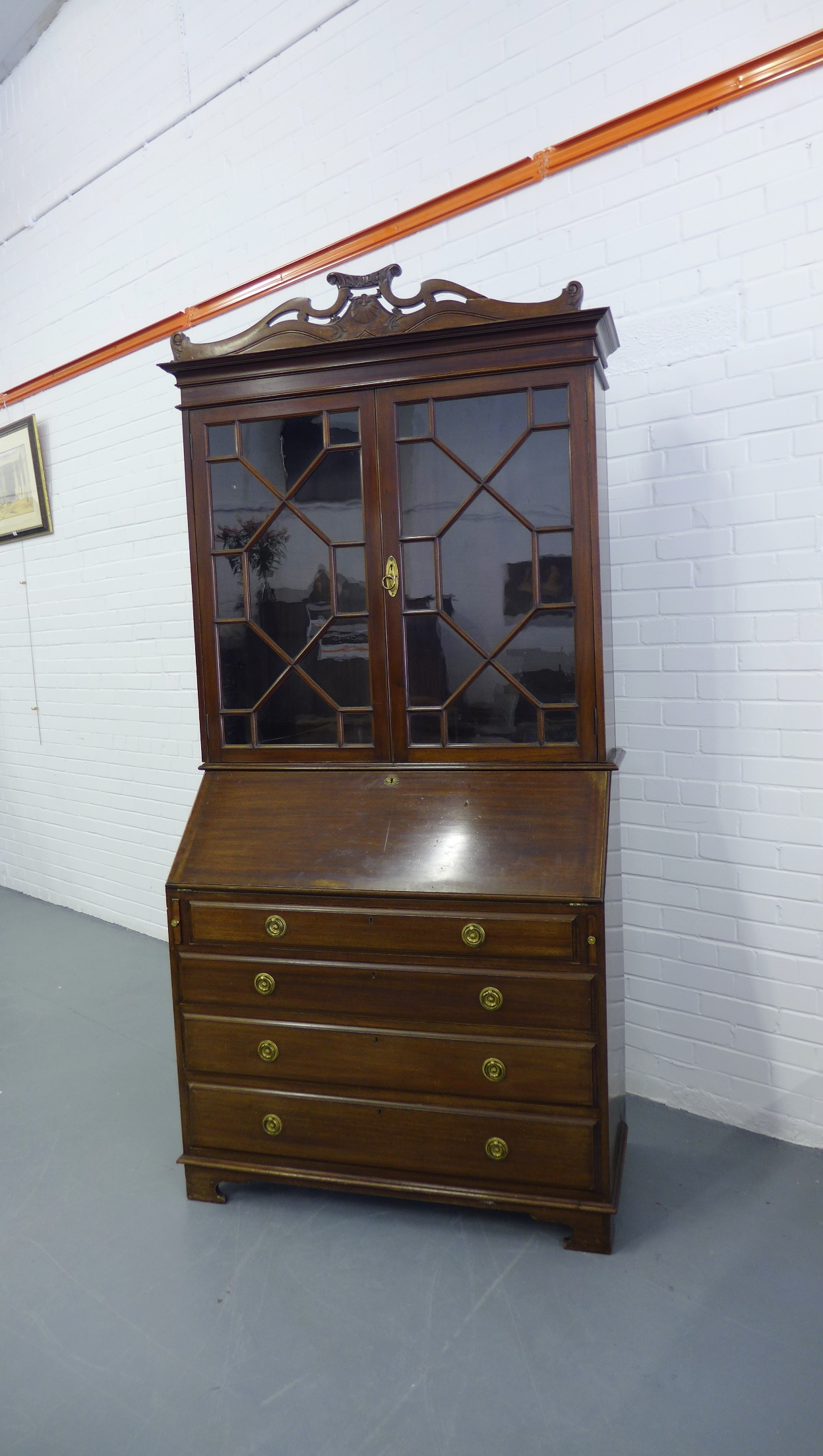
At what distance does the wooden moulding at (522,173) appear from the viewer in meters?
2.13

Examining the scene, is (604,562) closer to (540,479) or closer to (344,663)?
(540,479)

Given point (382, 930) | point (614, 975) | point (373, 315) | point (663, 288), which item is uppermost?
point (663, 288)

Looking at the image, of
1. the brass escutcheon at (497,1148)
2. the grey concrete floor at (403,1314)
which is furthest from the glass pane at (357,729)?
the grey concrete floor at (403,1314)

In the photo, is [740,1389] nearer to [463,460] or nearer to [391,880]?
[391,880]

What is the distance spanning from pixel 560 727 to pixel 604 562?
16.6 inches

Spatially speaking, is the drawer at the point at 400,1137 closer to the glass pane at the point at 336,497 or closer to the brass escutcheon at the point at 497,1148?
the brass escutcheon at the point at 497,1148

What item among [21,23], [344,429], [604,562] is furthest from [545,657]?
[21,23]

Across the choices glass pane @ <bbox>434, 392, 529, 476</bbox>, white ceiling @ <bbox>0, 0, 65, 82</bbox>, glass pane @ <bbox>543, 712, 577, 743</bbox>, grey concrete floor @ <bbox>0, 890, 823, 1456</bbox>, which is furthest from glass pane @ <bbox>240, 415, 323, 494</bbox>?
white ceiling @ <bbox>0, 0, 65, 82</bbox>

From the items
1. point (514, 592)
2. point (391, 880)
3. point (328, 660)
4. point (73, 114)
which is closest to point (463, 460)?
point (514, 592)

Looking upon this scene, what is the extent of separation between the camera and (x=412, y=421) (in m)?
2.14

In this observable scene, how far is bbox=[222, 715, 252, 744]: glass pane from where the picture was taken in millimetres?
2355

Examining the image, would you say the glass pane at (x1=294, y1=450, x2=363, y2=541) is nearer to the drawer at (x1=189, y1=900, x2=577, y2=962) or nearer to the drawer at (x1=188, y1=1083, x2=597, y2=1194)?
the drawer at (x1=189, y1=900, x2=577, y2=962)

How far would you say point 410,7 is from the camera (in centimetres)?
281

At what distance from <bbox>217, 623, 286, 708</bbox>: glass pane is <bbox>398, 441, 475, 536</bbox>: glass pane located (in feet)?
1.64
